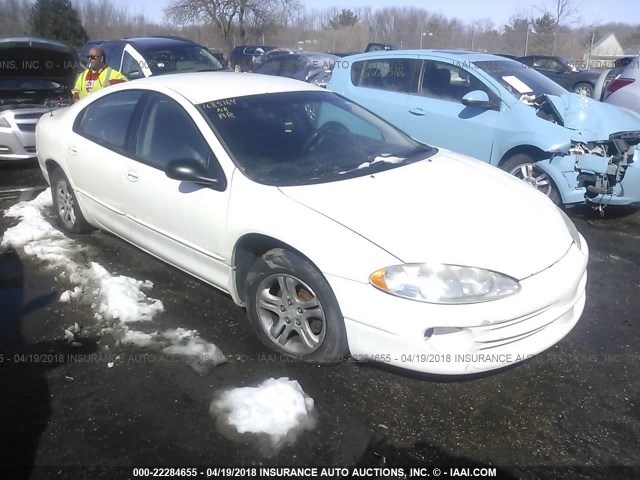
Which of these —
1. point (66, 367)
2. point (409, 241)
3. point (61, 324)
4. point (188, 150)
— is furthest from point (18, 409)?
point (409, 241)

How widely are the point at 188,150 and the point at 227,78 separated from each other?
2.90 feet

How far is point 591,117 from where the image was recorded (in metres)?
5.32

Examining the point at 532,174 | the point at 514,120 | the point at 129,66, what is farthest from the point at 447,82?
the point at 129,66

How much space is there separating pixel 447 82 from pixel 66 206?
4.03m

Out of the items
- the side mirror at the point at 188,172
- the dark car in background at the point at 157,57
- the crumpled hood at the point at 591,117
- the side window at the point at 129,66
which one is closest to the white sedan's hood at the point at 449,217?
Result: the side mirror at the point at 188,172

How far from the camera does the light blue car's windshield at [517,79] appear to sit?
18.7 ft

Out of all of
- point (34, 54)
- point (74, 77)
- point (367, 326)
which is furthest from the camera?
point (74, 77)

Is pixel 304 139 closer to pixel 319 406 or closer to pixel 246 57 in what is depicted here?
pixel 319 406

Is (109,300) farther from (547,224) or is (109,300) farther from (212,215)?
(547,224)

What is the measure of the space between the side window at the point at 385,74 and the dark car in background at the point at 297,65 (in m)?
7.01

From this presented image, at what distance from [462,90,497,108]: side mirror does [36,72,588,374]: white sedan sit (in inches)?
69.8

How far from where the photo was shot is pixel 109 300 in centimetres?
371

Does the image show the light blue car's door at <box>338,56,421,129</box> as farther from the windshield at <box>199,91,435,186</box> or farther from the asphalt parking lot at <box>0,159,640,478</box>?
the asphalt parking lot at <box>0,159,640,478</box>

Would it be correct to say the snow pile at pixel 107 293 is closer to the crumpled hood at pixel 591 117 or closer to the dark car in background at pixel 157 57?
the crumpled hood at pixel 591 117
